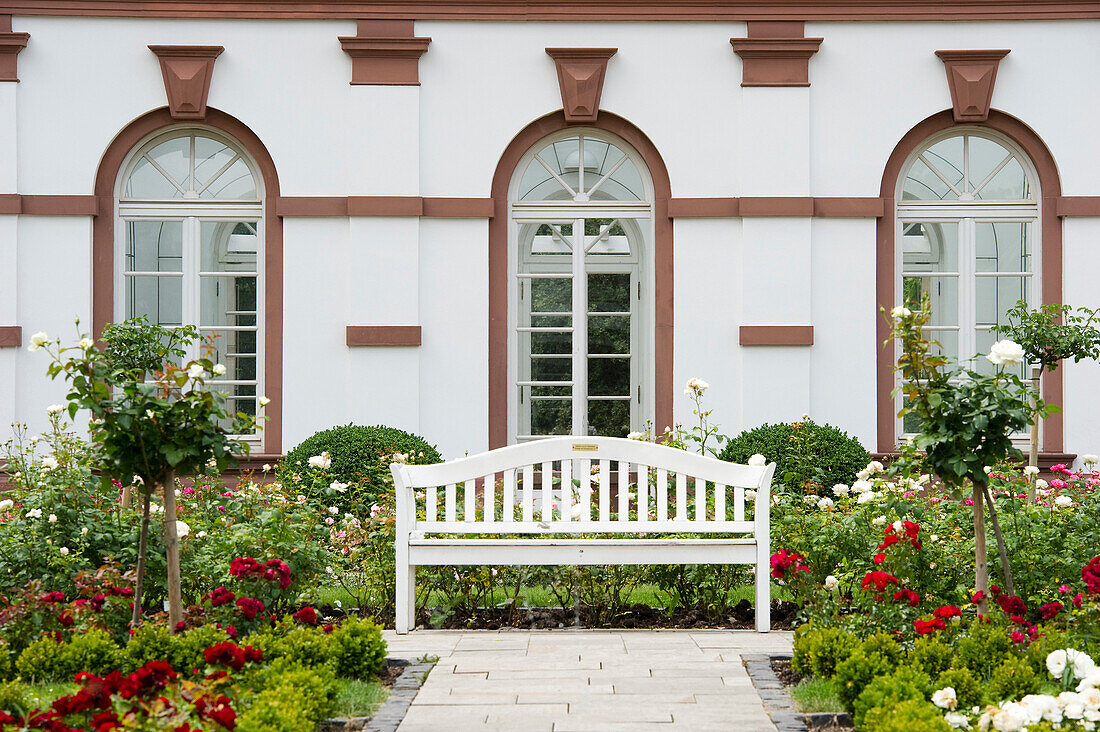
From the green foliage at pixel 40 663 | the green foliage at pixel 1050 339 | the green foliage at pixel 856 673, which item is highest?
the green foliage at pixel 1050 339

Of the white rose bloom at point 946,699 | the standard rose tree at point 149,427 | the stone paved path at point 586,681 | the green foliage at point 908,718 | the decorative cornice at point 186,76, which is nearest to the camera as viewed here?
the green foliage at point 908,718

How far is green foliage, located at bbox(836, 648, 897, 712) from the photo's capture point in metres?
3.91

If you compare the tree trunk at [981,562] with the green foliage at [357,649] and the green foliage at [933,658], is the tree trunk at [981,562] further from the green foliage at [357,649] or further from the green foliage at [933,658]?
the green foliage at [357,649]

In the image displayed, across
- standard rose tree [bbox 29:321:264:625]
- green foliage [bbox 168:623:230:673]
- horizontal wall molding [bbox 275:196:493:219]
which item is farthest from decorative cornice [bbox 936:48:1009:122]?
green foliage [bbox 168:623:230:673]

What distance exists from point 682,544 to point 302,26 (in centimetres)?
618

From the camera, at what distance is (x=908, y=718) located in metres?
3.27

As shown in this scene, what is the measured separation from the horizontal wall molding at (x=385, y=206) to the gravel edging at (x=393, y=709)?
531 centimetres

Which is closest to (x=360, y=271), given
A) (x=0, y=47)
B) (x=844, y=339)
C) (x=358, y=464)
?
(x=358, y=464)

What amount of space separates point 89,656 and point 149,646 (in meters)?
0.30

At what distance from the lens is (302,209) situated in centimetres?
941

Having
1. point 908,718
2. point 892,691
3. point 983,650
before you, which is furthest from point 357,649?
point 983,650

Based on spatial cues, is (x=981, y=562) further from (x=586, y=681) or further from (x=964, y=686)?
(x=586, y=681)

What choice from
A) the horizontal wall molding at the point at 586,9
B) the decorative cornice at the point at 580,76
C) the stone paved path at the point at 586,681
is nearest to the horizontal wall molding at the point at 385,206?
the decorative cornice at the point at 580,76

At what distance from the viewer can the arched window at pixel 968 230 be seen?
9781mm
